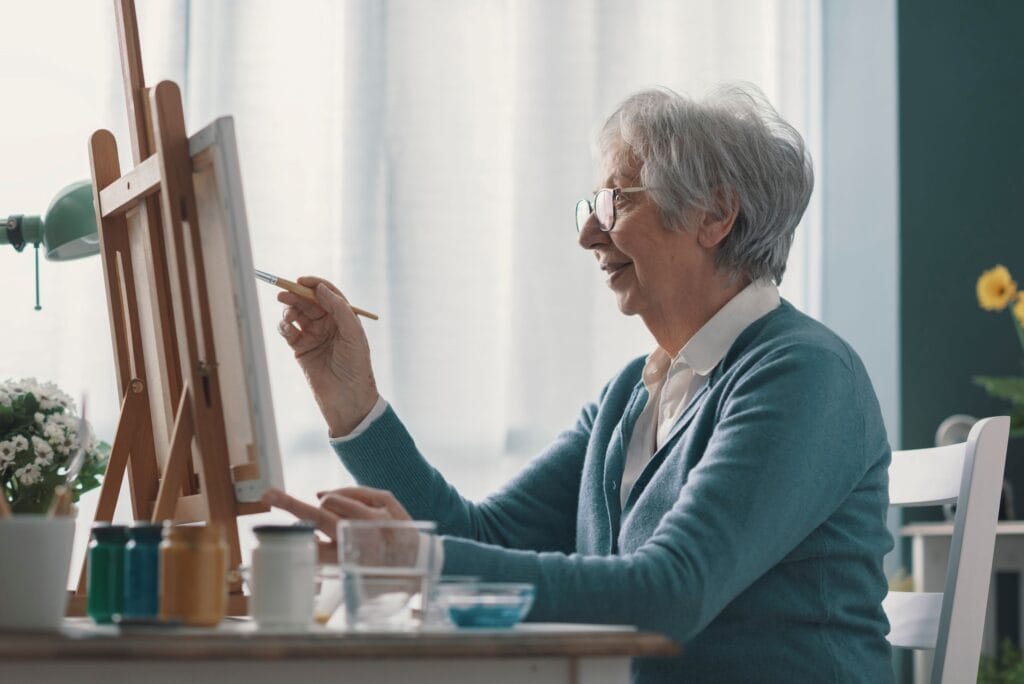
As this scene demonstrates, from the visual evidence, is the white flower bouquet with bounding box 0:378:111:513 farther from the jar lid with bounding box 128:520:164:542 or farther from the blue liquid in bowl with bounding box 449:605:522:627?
the blue liquid in bowl with bounding box 449:605:522:627

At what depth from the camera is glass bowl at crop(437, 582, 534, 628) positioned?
102 cm

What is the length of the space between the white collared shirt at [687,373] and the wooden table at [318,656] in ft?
2.33

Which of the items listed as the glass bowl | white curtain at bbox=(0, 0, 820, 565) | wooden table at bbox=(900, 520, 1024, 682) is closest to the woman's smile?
the glass bowl

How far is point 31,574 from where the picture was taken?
3.22ft

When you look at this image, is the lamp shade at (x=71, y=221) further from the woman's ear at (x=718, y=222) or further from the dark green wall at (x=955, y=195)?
the dark green wall at (x=955, y=195)

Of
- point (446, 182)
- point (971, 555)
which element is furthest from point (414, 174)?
point (971, 555)

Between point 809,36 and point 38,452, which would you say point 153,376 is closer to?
point 38,452

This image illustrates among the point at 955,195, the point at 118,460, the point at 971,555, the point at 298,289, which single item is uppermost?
the point at 955,195

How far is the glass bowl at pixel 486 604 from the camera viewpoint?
102cm

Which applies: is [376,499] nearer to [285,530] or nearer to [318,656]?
[285,530]

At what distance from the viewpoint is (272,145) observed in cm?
296

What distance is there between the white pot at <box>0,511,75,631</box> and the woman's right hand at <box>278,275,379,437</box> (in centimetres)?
79

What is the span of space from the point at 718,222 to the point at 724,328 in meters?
0.15

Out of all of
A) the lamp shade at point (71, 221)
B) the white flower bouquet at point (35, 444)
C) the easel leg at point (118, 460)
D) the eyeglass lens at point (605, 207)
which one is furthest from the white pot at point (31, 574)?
the eyeglass lens at point (605, 207)
